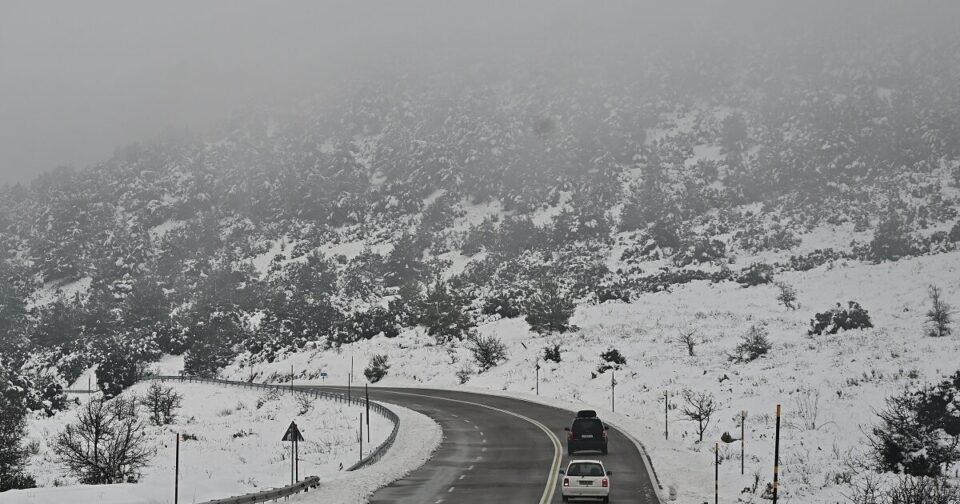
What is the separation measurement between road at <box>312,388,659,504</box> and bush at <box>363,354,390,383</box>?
33.7 meters

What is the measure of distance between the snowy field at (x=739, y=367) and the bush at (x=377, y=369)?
128 centimetres

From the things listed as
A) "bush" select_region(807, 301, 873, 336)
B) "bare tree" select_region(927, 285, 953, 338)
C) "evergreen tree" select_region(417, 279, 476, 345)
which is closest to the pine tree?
"evergreen tree" select_region(417, 279, 476, 345)

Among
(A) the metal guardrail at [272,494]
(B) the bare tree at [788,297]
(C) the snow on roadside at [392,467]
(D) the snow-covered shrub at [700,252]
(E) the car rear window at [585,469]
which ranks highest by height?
(D) the snow-covered shrub at [700,252]

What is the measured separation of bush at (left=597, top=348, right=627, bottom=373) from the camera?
64250 mm

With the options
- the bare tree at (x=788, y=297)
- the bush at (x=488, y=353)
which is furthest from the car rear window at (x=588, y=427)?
the bare tree at (x=788, y=297)

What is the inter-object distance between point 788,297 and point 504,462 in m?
72.5

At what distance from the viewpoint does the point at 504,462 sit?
31.6m

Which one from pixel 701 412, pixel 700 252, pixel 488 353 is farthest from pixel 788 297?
pixel 701 412

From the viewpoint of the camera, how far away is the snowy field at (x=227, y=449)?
25.1 m

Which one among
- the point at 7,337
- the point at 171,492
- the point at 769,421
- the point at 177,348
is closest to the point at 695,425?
the point at 769,421

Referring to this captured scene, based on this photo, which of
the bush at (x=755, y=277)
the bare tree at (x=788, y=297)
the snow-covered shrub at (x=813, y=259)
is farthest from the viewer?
the snow-covered shrub at (x=813, y=259)

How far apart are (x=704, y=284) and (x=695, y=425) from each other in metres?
80.2

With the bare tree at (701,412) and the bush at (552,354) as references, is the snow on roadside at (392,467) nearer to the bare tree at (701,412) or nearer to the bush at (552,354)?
the bare tree at (701,412)

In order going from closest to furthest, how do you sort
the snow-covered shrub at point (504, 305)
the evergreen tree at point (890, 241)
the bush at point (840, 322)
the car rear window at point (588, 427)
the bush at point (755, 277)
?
the car rear window at point (588, 427)
the bush at point (840, 322)
the snow-covered shrub at point (504, 305)
the bush at point (755, 277)
the evergreen tree at point (890, 241)
